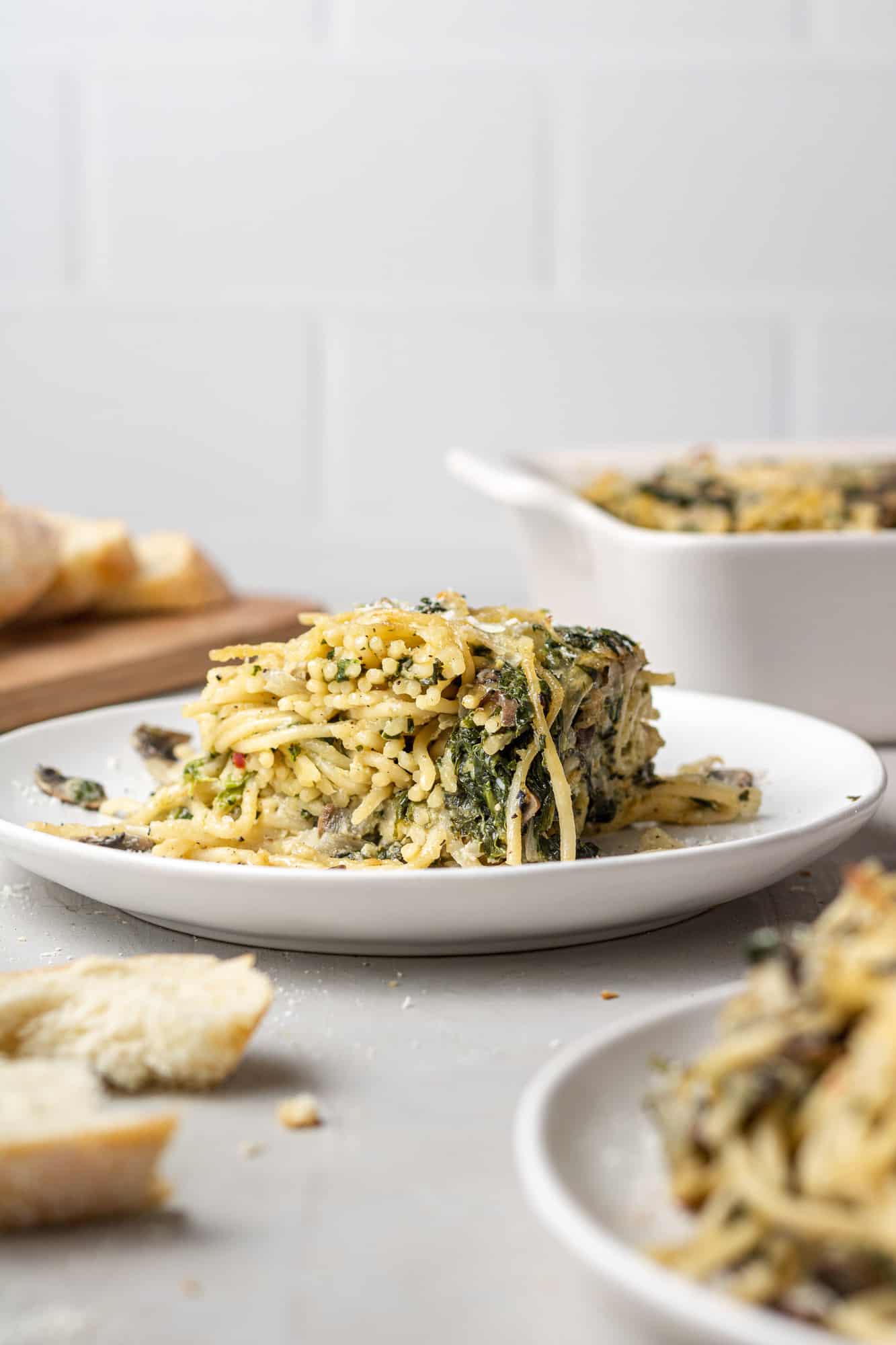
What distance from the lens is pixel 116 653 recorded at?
292 cm

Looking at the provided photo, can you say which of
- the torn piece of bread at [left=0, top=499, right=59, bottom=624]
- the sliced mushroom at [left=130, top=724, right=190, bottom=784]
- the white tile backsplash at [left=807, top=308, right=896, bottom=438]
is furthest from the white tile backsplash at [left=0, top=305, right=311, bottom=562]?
the sliced mushroom at [left=130, top=724, right=190, bottom=784]

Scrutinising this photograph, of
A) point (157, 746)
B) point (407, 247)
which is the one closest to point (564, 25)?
point (407, 247)

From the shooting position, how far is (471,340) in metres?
5.06

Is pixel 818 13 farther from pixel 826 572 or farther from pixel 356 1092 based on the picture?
pixel 356 1092

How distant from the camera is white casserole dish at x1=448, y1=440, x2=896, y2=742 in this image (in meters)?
2.27

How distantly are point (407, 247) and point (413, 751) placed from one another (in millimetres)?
3604

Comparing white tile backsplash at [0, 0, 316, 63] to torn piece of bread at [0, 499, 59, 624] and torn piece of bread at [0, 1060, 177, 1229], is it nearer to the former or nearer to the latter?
torn piece of bread at [0, 499, 59, 624]

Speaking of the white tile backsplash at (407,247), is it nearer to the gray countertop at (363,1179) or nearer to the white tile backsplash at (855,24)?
the white tile backsplash at (855,24)

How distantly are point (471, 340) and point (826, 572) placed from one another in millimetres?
2959

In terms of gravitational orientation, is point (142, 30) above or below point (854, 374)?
above

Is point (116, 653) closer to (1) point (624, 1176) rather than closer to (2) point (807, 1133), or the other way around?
(1) point (624, 1176)

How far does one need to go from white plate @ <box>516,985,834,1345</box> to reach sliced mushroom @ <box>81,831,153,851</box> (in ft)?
2.41

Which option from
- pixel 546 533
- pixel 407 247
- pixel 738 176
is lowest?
pixel 546 533

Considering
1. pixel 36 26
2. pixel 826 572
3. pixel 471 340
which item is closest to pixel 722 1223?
pixel 826 572
